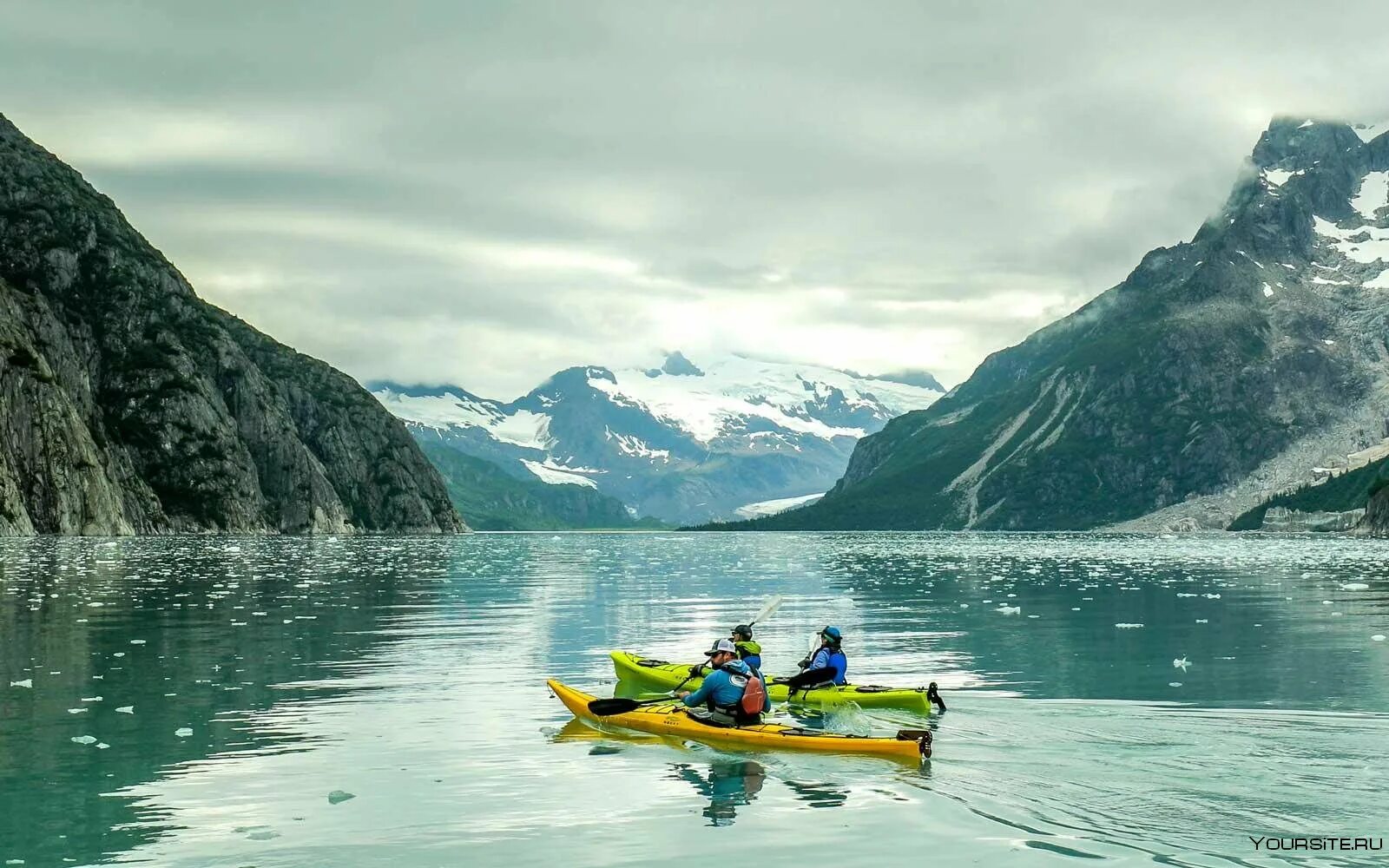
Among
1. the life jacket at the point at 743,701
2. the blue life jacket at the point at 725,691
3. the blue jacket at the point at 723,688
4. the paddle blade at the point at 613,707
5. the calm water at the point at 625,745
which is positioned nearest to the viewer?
the calm water at the point at 625,745

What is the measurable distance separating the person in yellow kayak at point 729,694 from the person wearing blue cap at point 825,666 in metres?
4.42

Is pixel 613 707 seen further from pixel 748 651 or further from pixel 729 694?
pixel 748 651

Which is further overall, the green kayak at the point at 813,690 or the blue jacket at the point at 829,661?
the blue jacket at the point at 829,661

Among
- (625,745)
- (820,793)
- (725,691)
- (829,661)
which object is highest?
(829,661)

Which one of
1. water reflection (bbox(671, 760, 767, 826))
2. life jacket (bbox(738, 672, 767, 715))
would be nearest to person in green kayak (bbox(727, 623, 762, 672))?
life jacket (bbox(738, 672, 767, 715))

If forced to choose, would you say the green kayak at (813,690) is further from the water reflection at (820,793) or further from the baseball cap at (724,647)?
the water reflection at (820,793)

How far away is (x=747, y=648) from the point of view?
32.6 meters

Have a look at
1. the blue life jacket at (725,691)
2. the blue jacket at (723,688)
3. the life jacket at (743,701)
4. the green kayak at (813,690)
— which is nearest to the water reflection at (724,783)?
the life jacket at (743,701)

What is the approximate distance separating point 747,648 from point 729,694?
227cm

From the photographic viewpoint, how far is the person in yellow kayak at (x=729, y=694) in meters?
29.9

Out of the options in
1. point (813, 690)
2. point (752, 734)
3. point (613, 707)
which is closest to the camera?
point (752, 734)

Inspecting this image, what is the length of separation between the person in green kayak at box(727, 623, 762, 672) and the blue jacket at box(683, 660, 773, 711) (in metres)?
0.57

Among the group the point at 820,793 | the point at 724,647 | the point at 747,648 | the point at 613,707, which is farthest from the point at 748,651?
the point at 820,793

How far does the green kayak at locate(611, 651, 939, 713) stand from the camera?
111 feet
